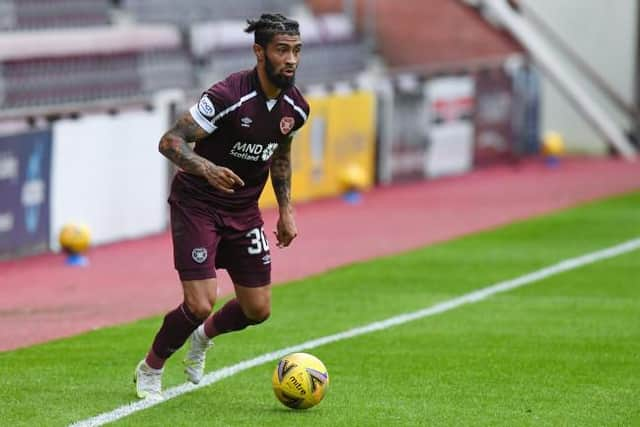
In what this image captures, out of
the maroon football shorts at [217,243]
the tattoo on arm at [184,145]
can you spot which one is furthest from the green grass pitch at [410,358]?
the tattoo on arm at [184,145]

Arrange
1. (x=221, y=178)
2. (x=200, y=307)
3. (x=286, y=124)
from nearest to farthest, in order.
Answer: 1. (x=221, y=178)
2. (x=200, y=307)
3. (x=286, y=124)

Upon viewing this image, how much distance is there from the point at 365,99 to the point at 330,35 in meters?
4.10

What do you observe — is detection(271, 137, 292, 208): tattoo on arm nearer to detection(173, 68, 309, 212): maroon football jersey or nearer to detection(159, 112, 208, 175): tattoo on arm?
detection(173, 68, 309, 212): maroon football jersey

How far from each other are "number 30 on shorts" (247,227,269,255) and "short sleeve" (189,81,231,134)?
0.70 m

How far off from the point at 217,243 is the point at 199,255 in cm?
17

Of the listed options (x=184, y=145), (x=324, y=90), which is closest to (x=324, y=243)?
(x=324, y=90)

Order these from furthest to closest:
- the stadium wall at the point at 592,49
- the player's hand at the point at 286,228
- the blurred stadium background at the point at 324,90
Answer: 1. the stadium wall at the point at 592,49
2. the blurred stadium background at the point at 324,90
3. the player's hand at the point at 286,228

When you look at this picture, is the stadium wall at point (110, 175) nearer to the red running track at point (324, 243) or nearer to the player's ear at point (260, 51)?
the red running track at point (324, 243)

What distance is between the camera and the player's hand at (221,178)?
7578mm

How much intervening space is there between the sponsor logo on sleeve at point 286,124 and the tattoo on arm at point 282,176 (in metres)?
0.32

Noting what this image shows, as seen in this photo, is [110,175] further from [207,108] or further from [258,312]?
[207,108]

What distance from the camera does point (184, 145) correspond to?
7.77m

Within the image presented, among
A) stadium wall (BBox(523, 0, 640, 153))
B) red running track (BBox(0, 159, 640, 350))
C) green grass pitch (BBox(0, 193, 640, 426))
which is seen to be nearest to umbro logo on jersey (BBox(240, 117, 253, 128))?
green grass pitch (BBox(0, 193, 640, 426))

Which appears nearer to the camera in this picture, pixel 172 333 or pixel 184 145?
pixel 184 145
